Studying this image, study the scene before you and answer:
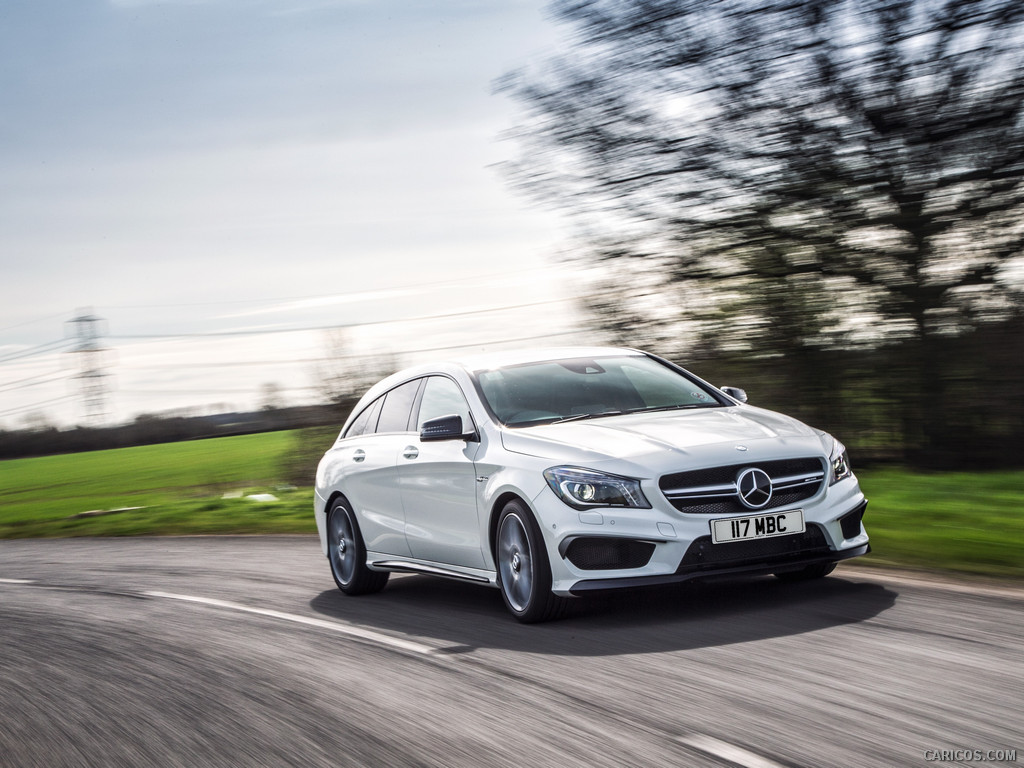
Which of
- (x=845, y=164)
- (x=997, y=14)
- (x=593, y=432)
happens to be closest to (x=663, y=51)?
(x=845, y=164)

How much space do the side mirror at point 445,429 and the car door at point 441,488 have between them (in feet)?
0.38

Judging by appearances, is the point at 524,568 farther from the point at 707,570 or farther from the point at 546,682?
the point at 546,682

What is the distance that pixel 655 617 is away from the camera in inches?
269

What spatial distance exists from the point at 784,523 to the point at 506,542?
1627 mm

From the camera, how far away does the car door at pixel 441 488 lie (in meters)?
7.54

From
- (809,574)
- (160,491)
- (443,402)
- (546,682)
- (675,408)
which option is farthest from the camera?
(160,491)

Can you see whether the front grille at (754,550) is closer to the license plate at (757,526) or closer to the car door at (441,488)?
the license plate at (757,526)

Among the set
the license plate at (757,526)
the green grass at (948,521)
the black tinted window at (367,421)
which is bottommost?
the green grass at (948,521)

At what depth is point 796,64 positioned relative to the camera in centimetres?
1331

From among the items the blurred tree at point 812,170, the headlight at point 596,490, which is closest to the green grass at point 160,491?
the blurred tree at point 812,170

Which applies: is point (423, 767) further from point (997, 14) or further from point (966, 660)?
point (997, 14)

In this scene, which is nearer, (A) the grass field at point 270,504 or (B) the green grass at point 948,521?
(B) the green grass at point 948,521

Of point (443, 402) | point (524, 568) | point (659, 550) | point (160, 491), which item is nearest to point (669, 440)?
point (659, 550)

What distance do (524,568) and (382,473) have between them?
2220 millimetres
